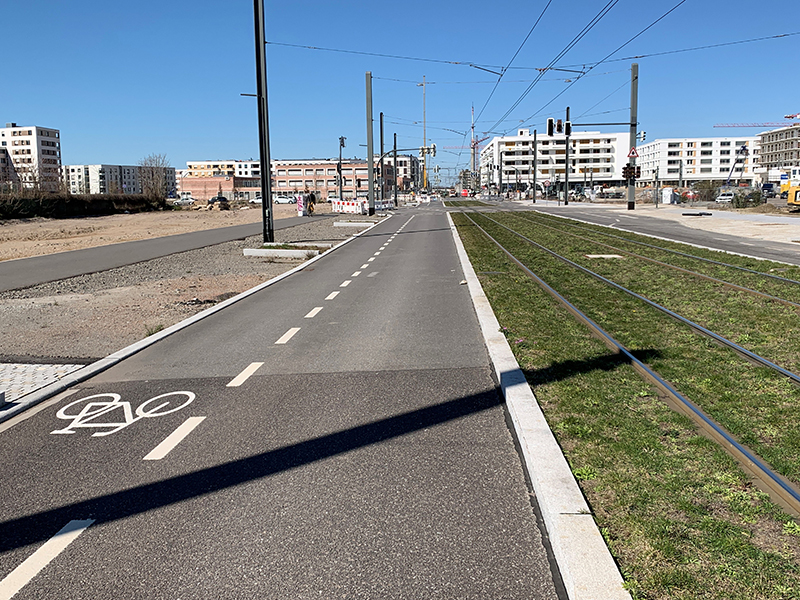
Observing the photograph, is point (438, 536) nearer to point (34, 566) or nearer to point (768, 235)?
point (34, 566)

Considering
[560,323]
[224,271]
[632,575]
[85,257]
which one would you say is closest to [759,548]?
[632,575]

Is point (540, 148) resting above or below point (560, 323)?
above

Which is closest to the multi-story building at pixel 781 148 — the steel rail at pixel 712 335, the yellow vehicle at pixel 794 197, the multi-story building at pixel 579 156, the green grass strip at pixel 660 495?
the multi-story building at pixel 579 156

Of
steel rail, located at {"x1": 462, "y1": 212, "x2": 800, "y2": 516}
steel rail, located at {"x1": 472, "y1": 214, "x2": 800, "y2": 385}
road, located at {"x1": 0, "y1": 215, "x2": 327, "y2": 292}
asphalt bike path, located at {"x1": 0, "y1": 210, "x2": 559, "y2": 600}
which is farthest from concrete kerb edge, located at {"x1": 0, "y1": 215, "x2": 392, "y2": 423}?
steel rail, located at {"x1": 472, "y1": 214, "x2": 800, "y2": 385}

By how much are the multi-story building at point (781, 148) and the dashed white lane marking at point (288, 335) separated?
157 m

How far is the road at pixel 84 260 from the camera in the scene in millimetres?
16750

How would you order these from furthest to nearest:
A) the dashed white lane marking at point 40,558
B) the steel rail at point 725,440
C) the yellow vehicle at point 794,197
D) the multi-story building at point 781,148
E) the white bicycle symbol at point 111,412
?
1. the multi-story building at point 781,148
2. the yellow vehicle at point 794,197
3. the white bicycle symbol at point 111,412
4. the steel rail at point 725,440
5. the dashed white lane marking at point 40,558

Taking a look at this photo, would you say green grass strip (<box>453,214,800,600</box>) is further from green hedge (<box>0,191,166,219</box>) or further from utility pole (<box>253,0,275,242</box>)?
green hedge (<box>0,191,166,219</box>)

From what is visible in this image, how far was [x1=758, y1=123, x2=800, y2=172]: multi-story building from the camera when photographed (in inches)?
5960

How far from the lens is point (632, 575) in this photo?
3145mm

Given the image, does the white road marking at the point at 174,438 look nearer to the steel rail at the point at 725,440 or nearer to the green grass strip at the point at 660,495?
the green grass strip at the point at 660,495

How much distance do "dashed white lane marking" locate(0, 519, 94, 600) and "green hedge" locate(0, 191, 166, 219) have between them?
5176 centimetres

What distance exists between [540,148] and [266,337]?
157m

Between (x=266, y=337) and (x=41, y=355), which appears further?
(x=266, y=337)
